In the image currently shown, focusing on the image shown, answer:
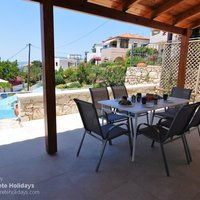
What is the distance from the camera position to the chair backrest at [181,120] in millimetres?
2045

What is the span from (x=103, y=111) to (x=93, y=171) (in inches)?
47.0

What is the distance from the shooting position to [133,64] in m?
10.1

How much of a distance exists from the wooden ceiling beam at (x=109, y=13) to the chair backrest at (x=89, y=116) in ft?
4.37

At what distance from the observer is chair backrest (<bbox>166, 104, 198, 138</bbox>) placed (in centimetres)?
205

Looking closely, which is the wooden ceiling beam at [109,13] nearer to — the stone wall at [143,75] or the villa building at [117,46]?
the stone wall at [143,75]

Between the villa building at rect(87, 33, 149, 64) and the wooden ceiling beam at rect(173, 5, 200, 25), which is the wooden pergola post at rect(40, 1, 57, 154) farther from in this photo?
the villa building at rect(87, 33, 149, 64)

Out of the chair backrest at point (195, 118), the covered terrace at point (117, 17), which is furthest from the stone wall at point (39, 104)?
the chair backrest at point (195, 118)

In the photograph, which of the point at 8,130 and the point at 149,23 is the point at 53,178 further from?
the point at 149,23

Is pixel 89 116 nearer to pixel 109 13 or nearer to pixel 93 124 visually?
pixel 93 124

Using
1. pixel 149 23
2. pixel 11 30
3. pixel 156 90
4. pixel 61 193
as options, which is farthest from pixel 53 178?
pixel 11 30

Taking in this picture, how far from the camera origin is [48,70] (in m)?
2.41

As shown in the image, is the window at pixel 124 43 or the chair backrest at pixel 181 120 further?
the window at pixel 124 43

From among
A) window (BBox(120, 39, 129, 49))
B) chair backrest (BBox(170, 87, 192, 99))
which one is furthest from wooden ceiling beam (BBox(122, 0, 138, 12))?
window (BBox(120, 39, 129, 49))

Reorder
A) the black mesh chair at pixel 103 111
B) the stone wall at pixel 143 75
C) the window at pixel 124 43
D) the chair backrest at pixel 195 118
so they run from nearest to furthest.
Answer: the chair backrest at pixel 195 118
the black mesh chair at pixel 103 111
the stone wall at pixel 143 75
the window at pixel 124 43
